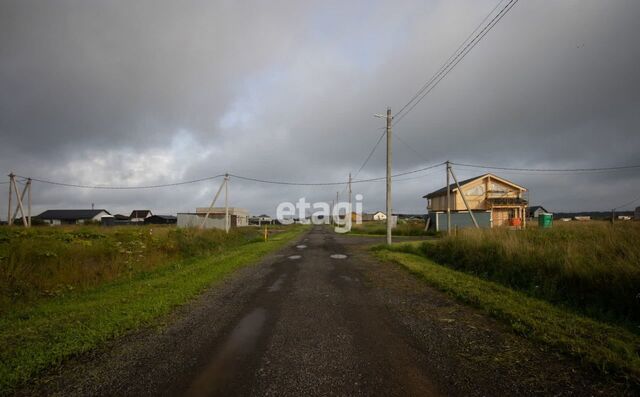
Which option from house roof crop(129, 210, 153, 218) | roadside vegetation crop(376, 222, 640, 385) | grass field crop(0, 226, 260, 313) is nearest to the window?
roadside vegetation crop(376, 222, 640, 385)

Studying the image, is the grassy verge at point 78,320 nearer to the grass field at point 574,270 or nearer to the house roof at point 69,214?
the grass field at point 574,270

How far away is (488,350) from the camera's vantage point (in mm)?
3967

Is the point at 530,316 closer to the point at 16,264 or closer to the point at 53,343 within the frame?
the point at 53,343

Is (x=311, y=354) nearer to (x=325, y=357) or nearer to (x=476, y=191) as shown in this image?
(x=325, y=357)

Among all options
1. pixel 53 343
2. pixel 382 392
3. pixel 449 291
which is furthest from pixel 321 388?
pixel 449 291

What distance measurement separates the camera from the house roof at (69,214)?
66.9m

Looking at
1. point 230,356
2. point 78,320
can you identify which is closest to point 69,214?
point 78,320

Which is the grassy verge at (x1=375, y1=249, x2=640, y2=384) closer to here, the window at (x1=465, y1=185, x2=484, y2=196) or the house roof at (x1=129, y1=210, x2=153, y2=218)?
the window at (x1=465, y1=185, x2=484, y2=196)

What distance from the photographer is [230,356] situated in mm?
3883

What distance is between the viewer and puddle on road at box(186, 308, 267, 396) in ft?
10.4

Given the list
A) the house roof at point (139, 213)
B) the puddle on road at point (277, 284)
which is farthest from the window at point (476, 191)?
the house roof at point (139, 213)

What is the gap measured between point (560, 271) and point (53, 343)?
9.89 meters

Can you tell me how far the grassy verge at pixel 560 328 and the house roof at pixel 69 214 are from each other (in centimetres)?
8347

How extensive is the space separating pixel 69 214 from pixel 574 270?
88787mm
